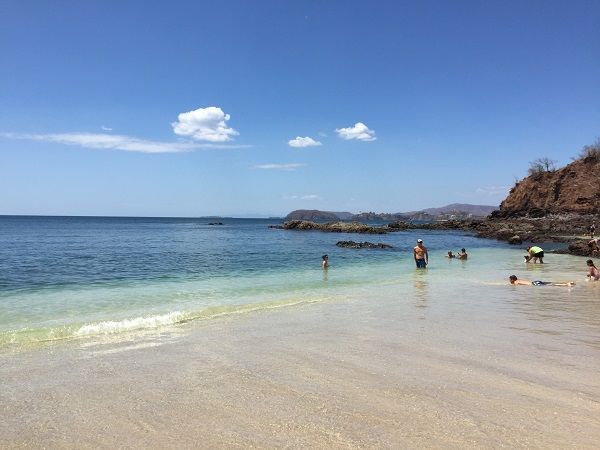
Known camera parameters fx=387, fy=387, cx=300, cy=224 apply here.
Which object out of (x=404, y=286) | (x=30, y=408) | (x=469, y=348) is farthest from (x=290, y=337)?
(x=404, y=286)

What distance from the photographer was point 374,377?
222 inches

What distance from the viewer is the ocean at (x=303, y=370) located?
407cm

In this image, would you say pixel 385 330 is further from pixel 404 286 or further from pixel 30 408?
pixel 404 286

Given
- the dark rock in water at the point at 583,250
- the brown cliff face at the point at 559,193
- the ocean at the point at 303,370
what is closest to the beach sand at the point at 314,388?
the ocean at the point at 303,370

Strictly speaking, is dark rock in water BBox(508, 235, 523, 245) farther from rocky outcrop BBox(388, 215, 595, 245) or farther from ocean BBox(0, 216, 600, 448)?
ocean BBox(0, 216, 600, 448)

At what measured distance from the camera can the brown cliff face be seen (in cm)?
7750

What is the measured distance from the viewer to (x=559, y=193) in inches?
3339

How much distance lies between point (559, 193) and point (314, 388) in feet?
322

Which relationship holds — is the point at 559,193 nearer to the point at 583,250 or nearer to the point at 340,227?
the point at 340,227

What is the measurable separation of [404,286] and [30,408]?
13.6 metres

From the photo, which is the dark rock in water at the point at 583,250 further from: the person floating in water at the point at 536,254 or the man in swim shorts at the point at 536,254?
the man in swim shorts at the point at 536,254

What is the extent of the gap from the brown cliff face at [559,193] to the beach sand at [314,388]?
84.7 metres

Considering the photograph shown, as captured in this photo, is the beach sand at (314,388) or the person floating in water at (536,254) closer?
the beach sand at (314,388)

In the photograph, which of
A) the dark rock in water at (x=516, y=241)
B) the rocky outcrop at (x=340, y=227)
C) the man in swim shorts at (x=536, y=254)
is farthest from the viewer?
the rocky outcrop at (x=340, y=227)
